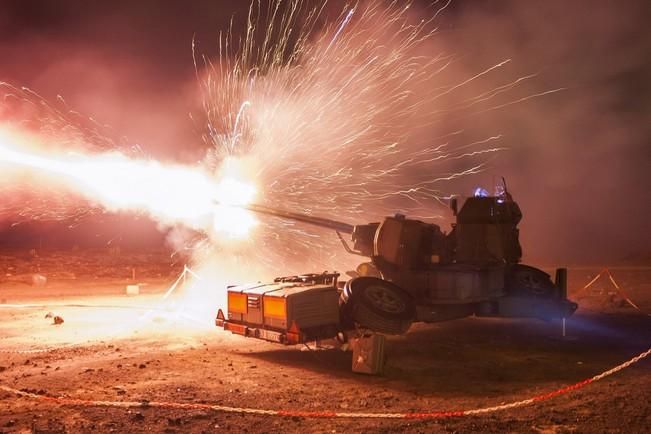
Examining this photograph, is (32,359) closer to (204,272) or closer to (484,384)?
(484,384)

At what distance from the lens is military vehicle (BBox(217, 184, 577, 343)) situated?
11.1m

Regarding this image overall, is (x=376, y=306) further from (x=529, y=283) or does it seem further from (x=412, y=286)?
(x=529, y=283)

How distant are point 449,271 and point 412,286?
0.89 m

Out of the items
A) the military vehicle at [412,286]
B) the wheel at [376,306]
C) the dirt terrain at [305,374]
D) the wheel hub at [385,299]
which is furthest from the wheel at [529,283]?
the wheel hub at [385,299]

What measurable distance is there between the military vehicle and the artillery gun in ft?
0.07

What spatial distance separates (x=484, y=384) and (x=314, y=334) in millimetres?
3251

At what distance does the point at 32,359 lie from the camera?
35.3 feet

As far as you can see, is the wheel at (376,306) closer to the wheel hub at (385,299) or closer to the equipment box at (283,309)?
the wheel hub at (385,299)

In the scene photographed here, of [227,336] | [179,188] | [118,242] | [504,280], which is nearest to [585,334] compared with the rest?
[504,280]

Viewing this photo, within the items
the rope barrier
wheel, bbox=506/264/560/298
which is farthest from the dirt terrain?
wheel, bbox=506/264/560/298

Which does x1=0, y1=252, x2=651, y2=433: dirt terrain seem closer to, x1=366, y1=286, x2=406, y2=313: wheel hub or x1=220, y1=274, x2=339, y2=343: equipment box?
x1=220, y1=274, x2=339, y2=343: equipment box

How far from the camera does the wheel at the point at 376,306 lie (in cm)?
1148

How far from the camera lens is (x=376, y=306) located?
11.7 metres

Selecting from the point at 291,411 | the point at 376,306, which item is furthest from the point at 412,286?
the point at 291,411
